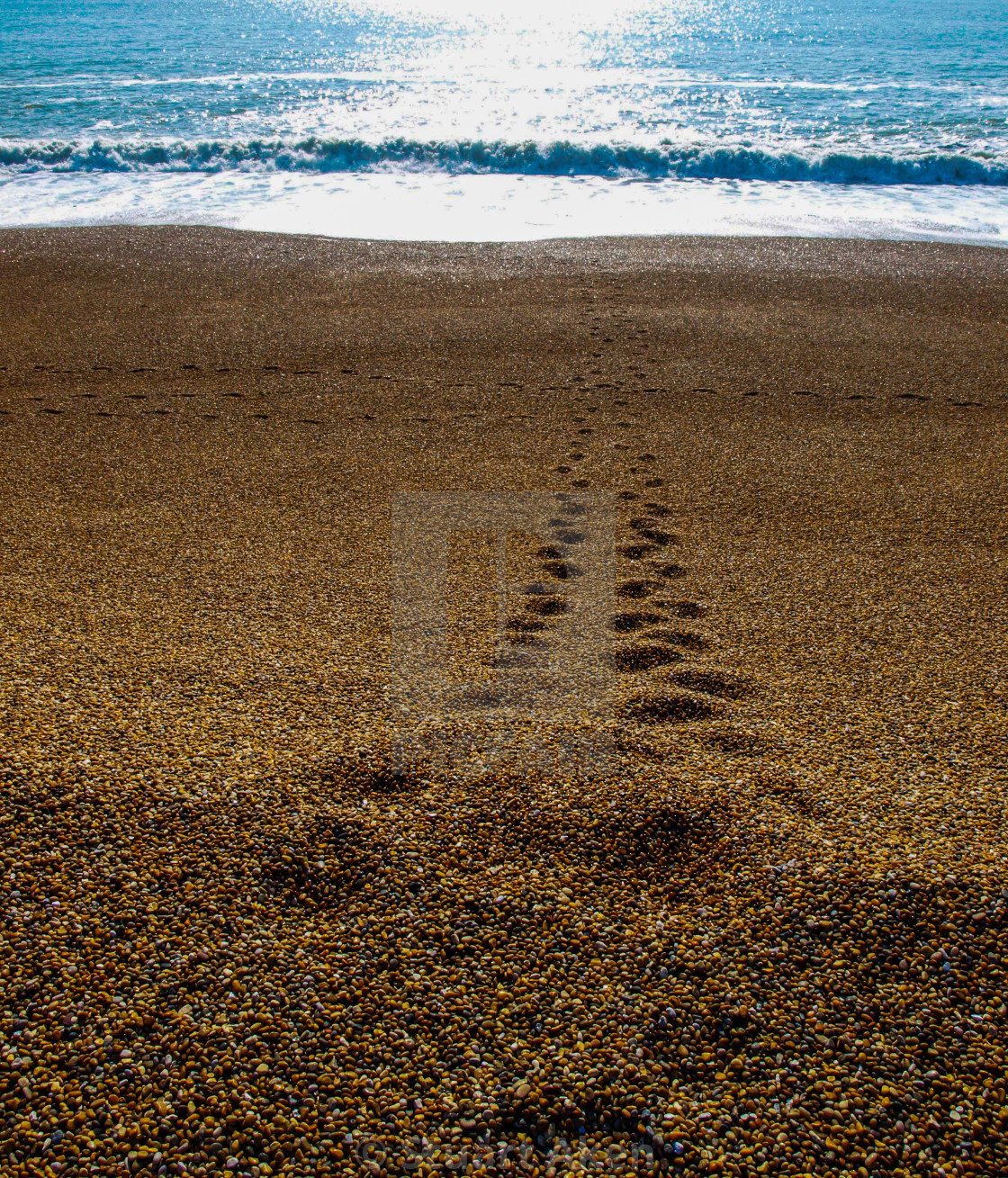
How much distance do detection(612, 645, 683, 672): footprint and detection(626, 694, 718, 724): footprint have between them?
0.48ft

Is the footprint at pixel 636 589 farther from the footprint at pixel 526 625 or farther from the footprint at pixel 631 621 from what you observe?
the footprint at pixel 526 625

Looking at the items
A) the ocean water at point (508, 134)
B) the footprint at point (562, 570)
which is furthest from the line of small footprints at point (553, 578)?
the ocean water at point (508, 134)

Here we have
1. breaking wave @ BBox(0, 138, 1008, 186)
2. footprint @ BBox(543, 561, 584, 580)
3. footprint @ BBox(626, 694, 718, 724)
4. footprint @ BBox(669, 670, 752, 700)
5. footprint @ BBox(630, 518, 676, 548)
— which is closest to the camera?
footprint @ BBox(626, 694, 718, 724)

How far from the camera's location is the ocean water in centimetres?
889

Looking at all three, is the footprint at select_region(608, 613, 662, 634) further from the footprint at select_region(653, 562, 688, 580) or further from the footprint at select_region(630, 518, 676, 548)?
the footprint at select_region(630, 518, 676, 548)

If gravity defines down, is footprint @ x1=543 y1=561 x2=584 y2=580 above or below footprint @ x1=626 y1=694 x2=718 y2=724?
above

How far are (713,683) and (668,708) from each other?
7.7 inches

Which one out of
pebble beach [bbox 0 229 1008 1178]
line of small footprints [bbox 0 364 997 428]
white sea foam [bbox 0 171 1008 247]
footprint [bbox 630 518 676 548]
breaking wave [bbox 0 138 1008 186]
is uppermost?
breaking wave [bbox 0 138 1008 186]

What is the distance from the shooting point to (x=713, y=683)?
7.53ft

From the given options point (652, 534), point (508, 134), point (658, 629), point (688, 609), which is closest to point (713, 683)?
point (658, 629)

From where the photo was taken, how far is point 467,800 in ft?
6.14

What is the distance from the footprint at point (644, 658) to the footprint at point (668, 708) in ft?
0.48

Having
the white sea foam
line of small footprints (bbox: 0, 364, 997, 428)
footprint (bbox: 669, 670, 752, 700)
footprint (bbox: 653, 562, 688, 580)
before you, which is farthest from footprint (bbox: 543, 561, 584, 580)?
the white sea foam

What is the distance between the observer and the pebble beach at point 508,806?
4.26 ft
